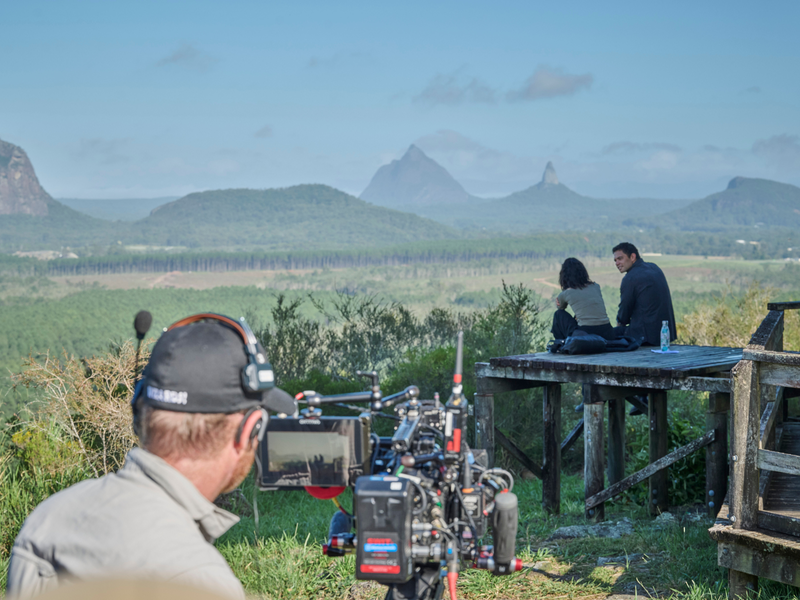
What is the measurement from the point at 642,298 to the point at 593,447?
1885 millimetres

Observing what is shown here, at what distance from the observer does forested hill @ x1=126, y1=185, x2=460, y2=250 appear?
6344 inches

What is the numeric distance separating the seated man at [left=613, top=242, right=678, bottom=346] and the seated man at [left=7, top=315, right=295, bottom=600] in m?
7.34

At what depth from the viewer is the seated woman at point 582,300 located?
8617mm

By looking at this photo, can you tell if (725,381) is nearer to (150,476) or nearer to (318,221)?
(150,476)

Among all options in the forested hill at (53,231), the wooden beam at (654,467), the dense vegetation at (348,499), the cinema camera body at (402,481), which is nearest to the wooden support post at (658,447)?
the dense vegetation at (348,499)

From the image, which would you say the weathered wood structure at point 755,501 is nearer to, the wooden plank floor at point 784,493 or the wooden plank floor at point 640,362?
the wooden plank floor at point 784,493

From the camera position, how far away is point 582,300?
8.60 m

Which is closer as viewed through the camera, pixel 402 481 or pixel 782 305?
pixel 402 481

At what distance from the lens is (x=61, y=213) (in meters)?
162

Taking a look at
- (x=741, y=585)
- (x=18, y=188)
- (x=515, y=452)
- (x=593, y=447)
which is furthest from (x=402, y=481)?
(x=18, y=188)

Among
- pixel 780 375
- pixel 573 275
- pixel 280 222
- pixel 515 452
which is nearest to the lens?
pixel 780 375

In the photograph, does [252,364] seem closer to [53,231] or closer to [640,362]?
[640,362]

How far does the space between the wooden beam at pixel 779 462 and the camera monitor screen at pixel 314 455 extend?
9.56ft

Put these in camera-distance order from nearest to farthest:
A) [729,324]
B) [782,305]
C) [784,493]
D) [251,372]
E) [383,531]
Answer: [251,372] < [383,531] < [784,493] < [782,305] < [729,324]
